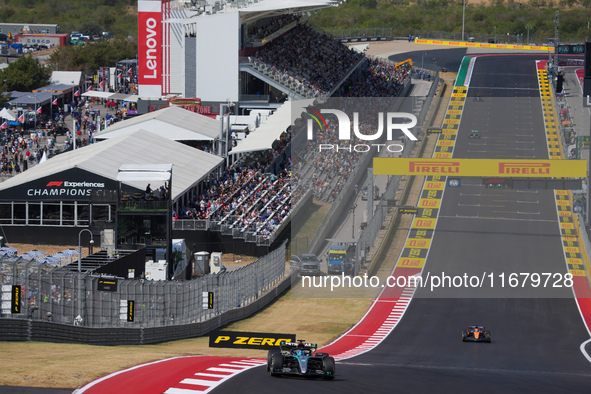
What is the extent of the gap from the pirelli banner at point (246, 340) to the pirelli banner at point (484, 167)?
1107 centimetres

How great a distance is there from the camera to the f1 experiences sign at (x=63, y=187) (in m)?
56.4

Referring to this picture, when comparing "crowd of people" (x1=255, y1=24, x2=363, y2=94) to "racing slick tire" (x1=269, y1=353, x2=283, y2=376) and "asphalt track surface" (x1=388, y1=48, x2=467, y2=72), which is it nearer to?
"asphalt track surface" (x1=388, y1=48, x2=467, y2=72)

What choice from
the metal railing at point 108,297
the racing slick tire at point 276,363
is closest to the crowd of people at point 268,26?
the metal railing at point 108,297

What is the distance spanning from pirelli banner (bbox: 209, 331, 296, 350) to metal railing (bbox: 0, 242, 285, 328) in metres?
2.62

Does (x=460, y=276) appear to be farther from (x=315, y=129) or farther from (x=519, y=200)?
(x=315, y=129)

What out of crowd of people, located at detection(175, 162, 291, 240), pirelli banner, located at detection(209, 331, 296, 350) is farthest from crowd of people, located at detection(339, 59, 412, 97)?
pirelli banner, located at detection(209, 331, 296, 350)

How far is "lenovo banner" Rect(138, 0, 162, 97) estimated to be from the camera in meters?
90.3

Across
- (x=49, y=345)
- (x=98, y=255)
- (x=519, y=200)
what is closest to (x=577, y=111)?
(x=519, y=200)

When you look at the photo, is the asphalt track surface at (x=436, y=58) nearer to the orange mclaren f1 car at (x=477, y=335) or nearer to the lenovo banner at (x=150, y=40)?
the lenovo banner at (x=150, y=40)

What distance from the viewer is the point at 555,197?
45156 mm

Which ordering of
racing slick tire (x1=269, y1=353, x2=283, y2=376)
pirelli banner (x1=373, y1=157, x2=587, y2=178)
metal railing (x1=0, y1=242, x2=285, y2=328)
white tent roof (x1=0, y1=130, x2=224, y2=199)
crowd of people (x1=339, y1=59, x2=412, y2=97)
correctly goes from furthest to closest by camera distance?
crowd of people (x1=339, y1=59, x2=412, y2=97), white tent roof (x1=0, y1=130, x2=224, y2=199), pirelli banner (x1=373, y1=157, x2=587, y2=178), metal railing (x1=0, y1=242, x2=285, y2=328), racing slick tire (x1=269, y1=353, x2=283, y2=376)

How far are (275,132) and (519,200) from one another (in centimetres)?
2838

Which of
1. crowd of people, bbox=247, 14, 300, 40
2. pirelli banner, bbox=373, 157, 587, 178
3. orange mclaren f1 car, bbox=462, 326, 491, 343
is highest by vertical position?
crowd of people, bbox=247, 14, 300, 40

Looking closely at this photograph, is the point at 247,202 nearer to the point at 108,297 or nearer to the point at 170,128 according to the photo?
the point at 170,128
